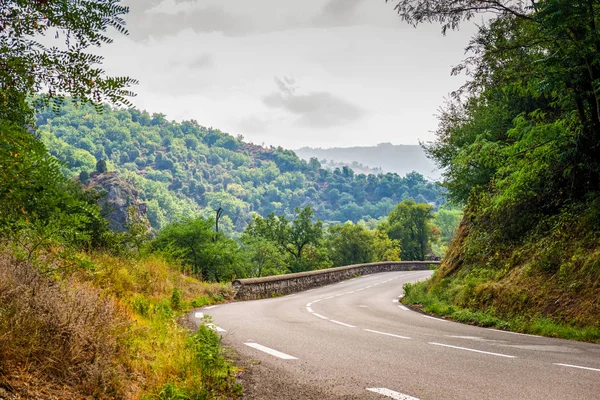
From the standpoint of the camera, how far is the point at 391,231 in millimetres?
87875

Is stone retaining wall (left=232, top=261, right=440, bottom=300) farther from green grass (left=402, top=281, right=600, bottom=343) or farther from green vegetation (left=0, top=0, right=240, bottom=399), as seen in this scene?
green vegetation (left=0, top=0, right=240, bottom=399)

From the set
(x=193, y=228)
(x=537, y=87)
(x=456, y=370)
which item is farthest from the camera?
(x=193, y=228)

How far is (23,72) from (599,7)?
36.1ft

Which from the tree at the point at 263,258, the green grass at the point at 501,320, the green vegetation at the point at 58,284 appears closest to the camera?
the green vegetation at the point at 58,284

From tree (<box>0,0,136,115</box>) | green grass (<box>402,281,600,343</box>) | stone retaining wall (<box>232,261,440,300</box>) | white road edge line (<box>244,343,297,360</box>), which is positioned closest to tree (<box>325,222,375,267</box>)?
stone retaining wall (<box>232,261,440,300</box>)

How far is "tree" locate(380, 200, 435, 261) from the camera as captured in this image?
86.4m

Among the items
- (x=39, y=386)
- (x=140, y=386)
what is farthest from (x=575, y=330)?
(x=39, y=386)

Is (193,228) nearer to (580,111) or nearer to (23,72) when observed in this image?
(580,111)

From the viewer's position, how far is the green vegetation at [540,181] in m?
10.3

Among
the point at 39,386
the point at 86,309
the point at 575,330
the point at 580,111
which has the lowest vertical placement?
the point at 575,330

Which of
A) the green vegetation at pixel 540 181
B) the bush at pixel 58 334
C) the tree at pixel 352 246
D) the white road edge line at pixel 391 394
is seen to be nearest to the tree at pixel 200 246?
the green vegetation at pixel 540 181

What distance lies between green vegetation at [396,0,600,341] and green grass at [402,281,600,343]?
33 millimetres

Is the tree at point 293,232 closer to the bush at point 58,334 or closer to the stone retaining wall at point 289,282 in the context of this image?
the stone retaining wall at point 289,282

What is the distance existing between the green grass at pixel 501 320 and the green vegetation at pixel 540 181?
33mm
